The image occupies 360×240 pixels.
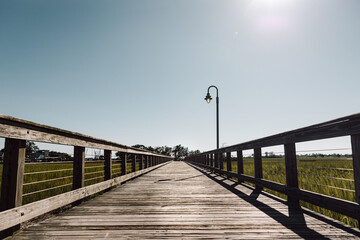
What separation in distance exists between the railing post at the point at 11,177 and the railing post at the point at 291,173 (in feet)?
10.9

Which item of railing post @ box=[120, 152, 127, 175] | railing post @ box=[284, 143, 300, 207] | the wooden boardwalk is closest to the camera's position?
the wooden boardwalk

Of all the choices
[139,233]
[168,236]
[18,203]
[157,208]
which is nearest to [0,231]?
[18,203]

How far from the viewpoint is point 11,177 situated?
197 centimetres

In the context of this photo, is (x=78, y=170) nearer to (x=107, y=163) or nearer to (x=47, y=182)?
(x=107, y=163)

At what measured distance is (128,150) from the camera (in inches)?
224

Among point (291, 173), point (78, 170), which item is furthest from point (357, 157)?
point (78, 170)

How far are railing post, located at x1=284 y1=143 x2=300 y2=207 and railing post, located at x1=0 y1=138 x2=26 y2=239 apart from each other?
333 cm

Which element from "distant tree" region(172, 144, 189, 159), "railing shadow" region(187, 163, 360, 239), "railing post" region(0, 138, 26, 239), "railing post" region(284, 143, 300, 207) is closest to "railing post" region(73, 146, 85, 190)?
"railing post" region(0, 138, 26, 239)

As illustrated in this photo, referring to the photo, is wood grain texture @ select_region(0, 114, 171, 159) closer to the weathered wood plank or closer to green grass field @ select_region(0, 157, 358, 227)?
green grass field @ select_region(0, 157, 358, 227)

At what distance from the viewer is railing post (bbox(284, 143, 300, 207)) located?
10.2 feet

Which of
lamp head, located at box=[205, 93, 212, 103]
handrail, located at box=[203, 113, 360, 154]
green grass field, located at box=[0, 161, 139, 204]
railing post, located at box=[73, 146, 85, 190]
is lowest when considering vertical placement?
green grass field, located at box=[0, 161, 139, 204]

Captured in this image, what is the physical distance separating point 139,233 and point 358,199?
214 centimetres

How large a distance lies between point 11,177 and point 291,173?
3441 millimetres

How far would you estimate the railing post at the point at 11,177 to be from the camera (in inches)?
75.6
